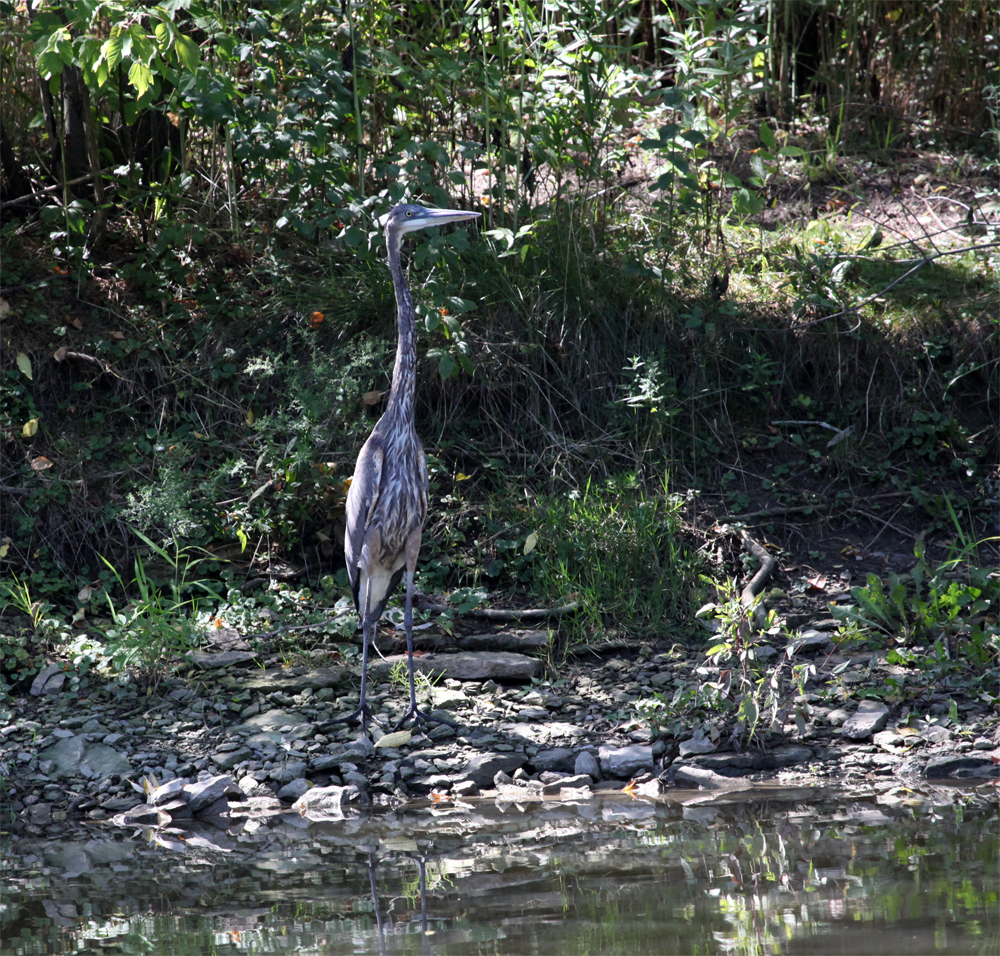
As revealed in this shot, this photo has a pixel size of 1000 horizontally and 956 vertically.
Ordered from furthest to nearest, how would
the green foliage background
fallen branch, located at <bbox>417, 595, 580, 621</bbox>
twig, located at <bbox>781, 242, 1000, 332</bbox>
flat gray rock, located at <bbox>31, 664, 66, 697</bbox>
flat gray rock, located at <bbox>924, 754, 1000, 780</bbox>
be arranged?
the green foliage background → twig, located at <bbox>781, 242, 1000, 332</bbox> → fallen branch, located at <bbox>417, 595, 580, 621</bbox> → flat gray rock, located at <bbox>31, 664, 66, 697</bbox> → flat gray rock, located at <bbox>924, 754, 1000, 780</bbox>

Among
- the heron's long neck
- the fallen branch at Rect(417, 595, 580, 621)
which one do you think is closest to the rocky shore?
the fallen branch at Rect(417, 595, 580, 621)

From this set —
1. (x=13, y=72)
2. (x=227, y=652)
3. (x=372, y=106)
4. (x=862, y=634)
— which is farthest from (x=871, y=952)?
(x=13, y=72)

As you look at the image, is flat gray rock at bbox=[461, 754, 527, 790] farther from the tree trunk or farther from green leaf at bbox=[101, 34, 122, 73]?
the tree trunk

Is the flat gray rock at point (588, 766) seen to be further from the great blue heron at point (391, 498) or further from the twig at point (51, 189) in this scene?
the twig at point (51, 189)

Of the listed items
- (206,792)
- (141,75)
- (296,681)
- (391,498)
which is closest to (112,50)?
(141,75)

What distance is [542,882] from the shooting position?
3283 mm

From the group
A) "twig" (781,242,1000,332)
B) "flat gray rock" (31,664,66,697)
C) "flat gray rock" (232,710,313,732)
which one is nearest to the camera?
"flat gray rock" (232,710,313,732)

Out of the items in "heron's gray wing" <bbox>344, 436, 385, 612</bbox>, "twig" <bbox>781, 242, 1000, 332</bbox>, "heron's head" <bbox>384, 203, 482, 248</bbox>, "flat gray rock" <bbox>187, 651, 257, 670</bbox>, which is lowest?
"flat gray rock" <bbox>187, 651, 257, 670</bbox>

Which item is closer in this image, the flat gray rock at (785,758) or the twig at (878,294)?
the flat gray rock at (785,758)

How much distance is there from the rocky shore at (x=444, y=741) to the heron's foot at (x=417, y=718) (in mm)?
36

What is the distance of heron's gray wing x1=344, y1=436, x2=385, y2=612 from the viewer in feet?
16.5

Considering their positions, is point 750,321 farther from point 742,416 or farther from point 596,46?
point 596,46

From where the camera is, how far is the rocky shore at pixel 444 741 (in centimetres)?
424

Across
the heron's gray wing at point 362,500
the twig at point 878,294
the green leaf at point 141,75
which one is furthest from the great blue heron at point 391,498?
the twig at point 878,294
